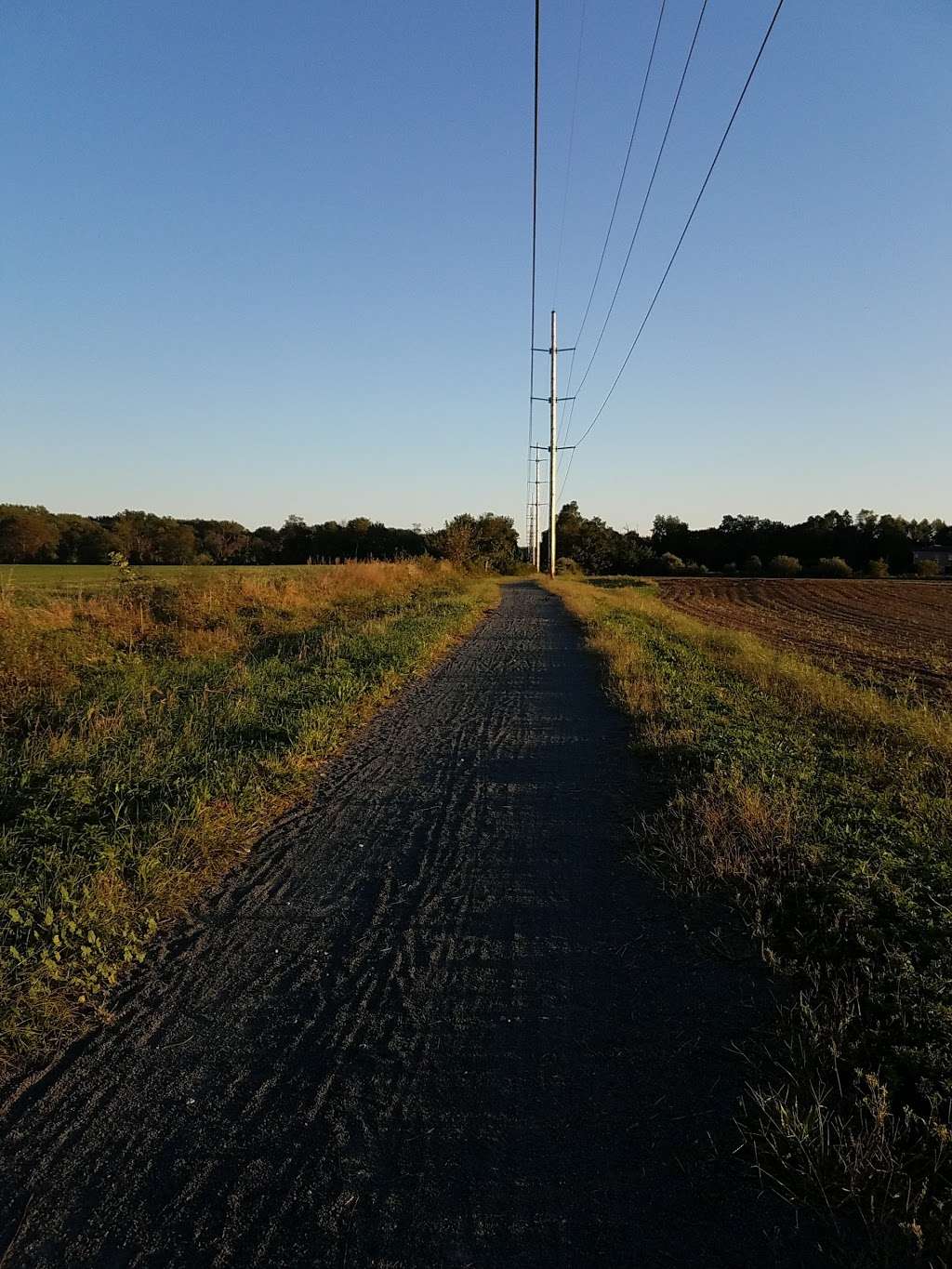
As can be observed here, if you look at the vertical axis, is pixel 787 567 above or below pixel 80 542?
below

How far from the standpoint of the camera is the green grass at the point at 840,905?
1893 mm

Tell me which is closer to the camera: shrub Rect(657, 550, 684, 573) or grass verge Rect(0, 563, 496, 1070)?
grass verge Rect(0, 563, 496, 1070)

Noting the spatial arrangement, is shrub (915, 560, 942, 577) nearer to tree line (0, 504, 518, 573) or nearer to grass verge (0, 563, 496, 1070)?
tree line (0, 504, 518, 573)

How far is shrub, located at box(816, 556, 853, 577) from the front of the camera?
261 ft

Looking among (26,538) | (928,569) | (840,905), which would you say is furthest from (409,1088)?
(928,569)

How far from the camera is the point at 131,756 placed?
16.6 feet

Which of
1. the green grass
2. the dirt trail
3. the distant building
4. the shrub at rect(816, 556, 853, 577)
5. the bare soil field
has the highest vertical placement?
the distant building

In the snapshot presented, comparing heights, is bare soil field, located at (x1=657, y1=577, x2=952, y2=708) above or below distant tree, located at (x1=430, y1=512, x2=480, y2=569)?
below

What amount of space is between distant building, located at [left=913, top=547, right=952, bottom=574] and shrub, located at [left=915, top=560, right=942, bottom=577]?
2.21m

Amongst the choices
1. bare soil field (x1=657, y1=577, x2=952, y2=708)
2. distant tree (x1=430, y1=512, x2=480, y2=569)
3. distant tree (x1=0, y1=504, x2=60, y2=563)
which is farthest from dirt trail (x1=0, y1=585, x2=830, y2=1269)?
distant tree (x1=0, y1=504, x2=60, y2=563)

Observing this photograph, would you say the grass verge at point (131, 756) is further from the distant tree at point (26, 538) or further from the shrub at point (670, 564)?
the shrub at point (670, 564)

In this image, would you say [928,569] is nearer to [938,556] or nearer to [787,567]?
[938,556]

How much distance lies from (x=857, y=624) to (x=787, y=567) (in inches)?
2338

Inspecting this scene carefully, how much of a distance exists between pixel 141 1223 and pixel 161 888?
1.86 metres
